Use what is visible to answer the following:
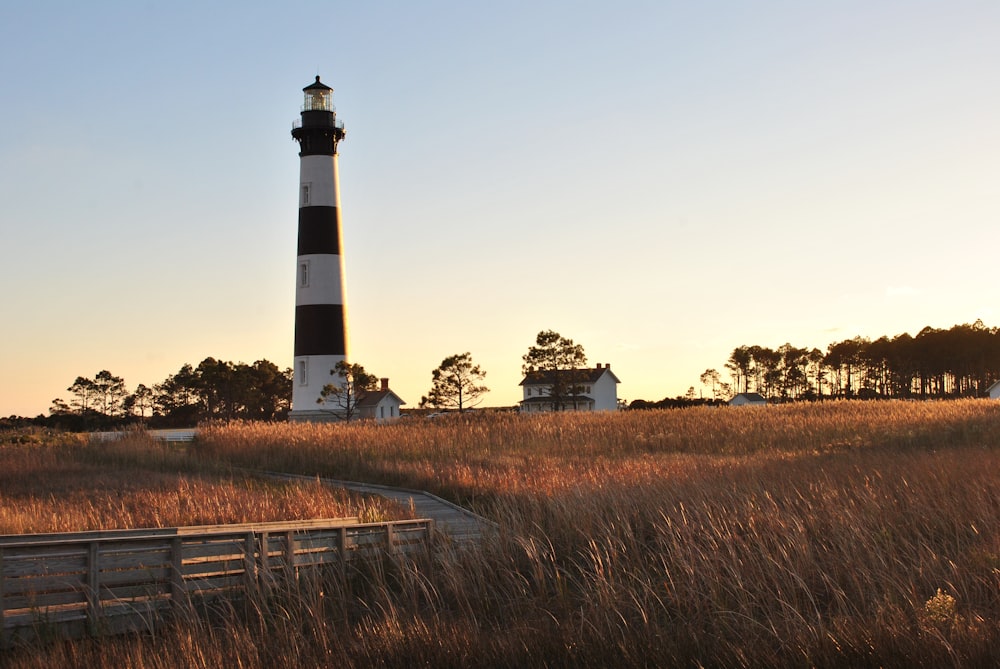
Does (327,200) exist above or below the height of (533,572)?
above

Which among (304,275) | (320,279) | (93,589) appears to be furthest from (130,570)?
(304,275)

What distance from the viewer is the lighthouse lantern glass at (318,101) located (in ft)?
139

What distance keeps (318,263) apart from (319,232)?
127cm

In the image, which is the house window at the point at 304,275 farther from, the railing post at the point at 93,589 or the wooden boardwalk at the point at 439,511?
the railing post at the point at 93,589

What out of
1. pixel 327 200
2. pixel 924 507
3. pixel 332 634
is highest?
pixel 327 200

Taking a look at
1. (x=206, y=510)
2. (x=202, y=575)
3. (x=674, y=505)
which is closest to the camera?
(x=202, y=575)

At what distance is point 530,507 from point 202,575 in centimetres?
496

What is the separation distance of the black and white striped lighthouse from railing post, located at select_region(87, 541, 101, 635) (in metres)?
31.5

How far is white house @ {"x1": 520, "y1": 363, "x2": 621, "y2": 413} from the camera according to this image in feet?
209

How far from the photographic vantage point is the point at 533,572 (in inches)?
378

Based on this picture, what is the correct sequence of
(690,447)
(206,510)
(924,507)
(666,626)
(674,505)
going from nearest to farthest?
(666,626)
(924,507)
(674,505)
(206,510)
(690,447)

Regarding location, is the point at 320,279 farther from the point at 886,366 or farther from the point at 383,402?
the point at 886,366

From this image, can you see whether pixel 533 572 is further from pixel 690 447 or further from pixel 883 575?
pixel 690 447

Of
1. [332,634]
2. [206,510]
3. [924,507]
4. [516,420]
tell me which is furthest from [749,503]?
[516,420]
